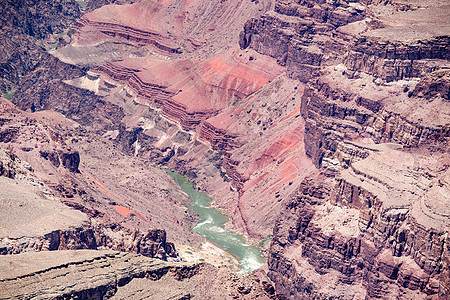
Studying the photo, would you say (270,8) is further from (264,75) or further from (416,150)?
(416,150)

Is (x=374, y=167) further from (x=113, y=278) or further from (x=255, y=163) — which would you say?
(x=113, y=278)

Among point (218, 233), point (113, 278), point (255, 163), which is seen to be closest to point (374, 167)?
point (218, 233)

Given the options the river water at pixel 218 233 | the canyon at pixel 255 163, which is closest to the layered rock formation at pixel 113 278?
the canyon at pixel 255 163

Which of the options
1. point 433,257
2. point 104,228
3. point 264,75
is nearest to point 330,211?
point 433,257

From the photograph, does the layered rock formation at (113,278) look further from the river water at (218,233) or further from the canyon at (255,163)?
the river water at (218,233)

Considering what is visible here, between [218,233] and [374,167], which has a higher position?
[374,167]

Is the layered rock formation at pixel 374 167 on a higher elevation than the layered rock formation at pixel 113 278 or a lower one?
lower
